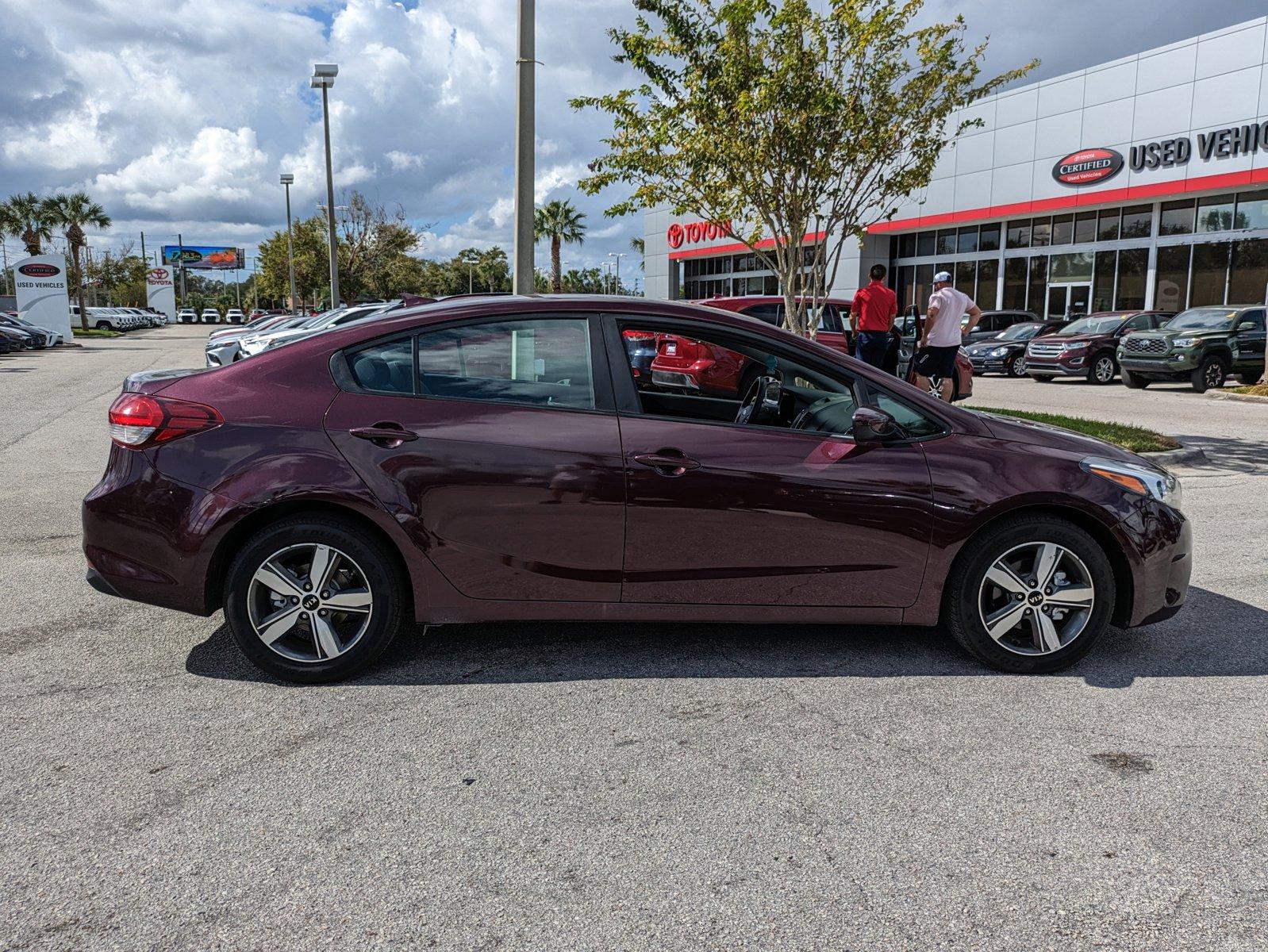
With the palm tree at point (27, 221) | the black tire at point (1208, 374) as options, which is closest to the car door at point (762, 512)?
the black tire at point (1208, 374)

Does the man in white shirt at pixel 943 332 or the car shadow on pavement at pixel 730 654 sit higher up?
the man in white shirt at pixel 943 332

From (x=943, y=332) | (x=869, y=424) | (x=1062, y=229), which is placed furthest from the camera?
(x=1062, y=229)

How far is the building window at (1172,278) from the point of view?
2834 centimetres

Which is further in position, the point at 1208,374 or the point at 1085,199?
the point at 1085,199

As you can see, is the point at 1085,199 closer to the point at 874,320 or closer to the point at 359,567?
Answer: the point at 874,320

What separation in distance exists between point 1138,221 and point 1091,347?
11.2 metres

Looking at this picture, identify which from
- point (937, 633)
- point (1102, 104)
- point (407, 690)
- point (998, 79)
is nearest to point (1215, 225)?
point (1102, 104)

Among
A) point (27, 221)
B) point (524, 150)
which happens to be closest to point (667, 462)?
point (524, 150)

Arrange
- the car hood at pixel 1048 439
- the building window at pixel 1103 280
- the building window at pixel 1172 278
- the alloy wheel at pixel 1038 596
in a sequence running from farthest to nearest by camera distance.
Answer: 1. the building window at pixel 1103 280
2. the building window at pixel 1172 278
3. the car hood at pixel 1048 439
4. the alloy wheel at pixel 1038 596

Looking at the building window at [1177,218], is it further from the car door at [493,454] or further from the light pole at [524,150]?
the car door at [493,454]

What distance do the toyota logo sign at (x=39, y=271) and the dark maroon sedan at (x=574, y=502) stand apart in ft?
151

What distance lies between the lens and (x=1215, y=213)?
27.5m

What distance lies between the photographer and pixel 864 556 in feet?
12.7

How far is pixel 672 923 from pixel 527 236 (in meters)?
6.89
